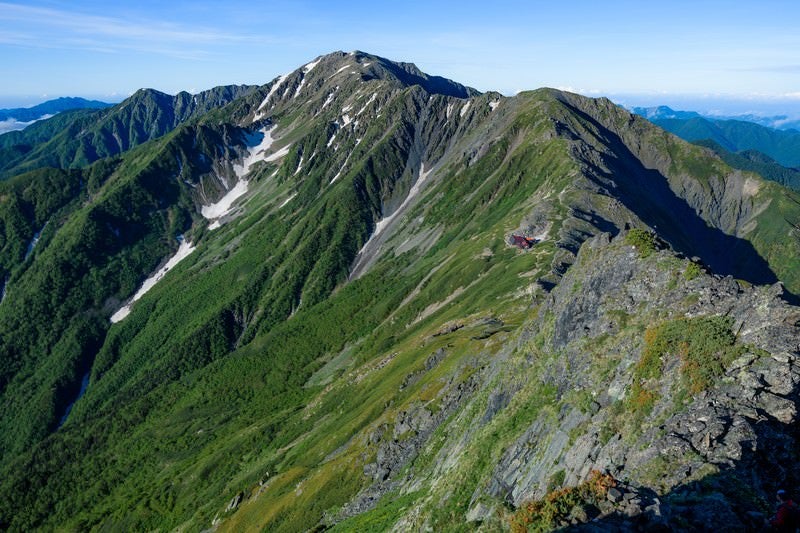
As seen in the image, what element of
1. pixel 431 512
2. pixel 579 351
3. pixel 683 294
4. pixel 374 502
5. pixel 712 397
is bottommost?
pixel 374 502

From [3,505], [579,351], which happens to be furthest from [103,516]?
[579,351]

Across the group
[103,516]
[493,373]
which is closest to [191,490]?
[103,516]

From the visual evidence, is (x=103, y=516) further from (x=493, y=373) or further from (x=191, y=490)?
(x=493, y=373)

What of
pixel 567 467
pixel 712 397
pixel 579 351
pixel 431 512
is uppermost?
pixel 712 397

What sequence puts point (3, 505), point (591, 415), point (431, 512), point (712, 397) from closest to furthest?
point (712, 397) → point (591, 415) → point (431, 512) → point (3, 505)

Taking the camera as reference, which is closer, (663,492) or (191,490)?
(663,492)

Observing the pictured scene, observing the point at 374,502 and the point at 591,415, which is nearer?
the point at 591,415

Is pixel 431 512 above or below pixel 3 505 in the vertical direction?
above

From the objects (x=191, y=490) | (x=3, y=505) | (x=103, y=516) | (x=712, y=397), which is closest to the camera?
(x=712, y=397)

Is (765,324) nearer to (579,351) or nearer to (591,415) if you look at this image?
(591,415)
